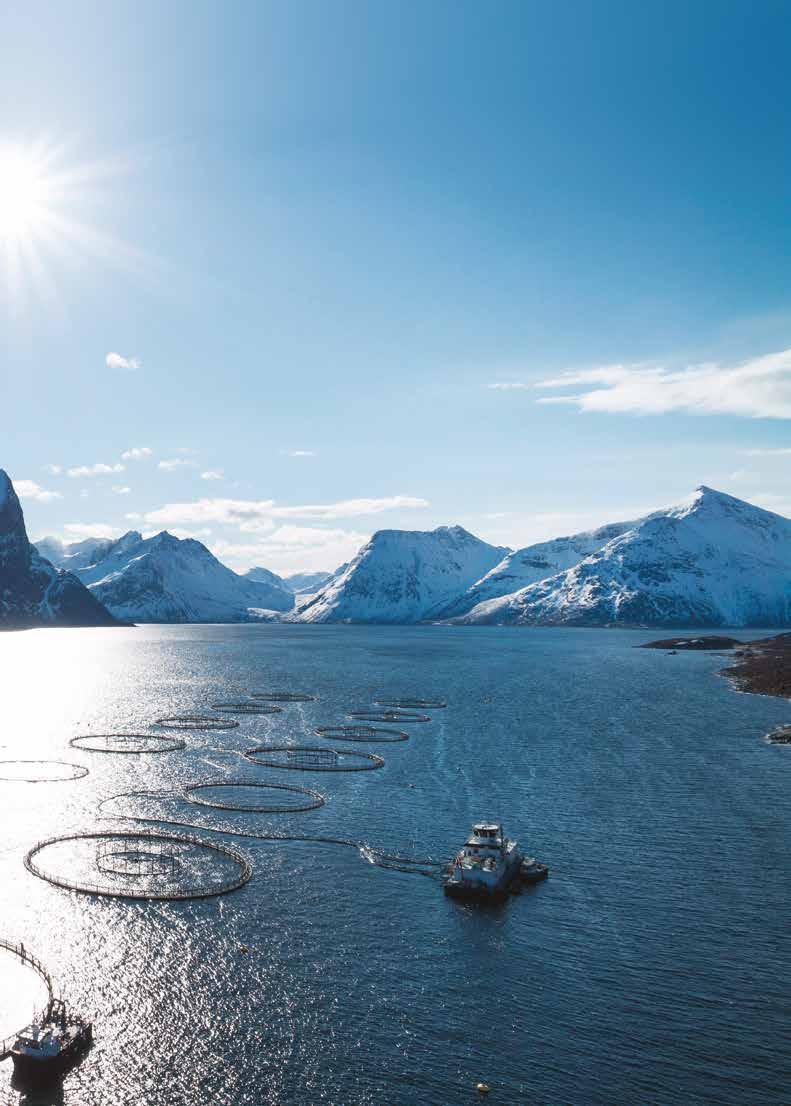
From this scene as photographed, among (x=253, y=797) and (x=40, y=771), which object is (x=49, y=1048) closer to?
(x=253, y=797)

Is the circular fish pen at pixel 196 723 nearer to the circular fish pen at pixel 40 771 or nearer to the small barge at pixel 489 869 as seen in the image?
the circular fish pen at pixel 40 771

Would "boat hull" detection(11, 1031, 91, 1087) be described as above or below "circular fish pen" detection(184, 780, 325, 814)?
below

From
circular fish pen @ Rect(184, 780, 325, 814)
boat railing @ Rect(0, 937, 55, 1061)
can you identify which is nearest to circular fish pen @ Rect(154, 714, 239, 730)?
circular fish pen @ Rect(184, 780, 325, 814)

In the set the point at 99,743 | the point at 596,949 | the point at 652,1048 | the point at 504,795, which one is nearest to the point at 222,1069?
the point at 652,1048

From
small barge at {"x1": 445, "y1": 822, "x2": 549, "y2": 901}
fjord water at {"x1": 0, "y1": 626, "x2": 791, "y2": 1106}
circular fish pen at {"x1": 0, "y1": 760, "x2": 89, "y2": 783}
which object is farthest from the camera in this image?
circular fish pen at {"x1": 0, "y1": 760, "x2": 89, "y2": 783}

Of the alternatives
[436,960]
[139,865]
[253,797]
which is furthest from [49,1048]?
[253,797]

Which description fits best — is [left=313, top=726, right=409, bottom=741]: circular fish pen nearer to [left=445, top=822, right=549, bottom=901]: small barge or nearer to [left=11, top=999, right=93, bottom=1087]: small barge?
[left=445, top=822, right=549, bottom=901]: small barge

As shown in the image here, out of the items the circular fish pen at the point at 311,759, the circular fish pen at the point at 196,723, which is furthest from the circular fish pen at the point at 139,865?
the circular fish pen at the point at 196,723
